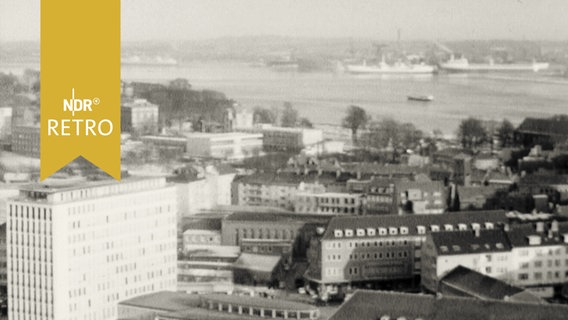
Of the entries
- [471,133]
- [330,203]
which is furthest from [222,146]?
[330,203]

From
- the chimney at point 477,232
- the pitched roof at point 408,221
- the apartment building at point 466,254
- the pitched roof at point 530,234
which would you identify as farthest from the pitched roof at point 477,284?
the pitched roof at point 408,221

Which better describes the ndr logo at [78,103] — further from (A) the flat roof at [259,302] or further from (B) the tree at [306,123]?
(B) the tree at [306,123]

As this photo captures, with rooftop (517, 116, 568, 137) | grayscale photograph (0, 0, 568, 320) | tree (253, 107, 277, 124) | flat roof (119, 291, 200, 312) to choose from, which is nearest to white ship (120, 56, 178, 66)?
grayscale photograph (0, 0, 568, 320)

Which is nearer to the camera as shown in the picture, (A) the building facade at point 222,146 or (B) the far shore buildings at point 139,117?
(A) the building facade at point 222,146

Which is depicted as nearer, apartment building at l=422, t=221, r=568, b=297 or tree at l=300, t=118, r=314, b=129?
apartment building at l=422, t=221, r=568, b=297

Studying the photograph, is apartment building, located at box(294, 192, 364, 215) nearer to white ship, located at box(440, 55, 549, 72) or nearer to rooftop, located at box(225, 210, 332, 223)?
rooftop, located at box(225, 210, 332, 223)

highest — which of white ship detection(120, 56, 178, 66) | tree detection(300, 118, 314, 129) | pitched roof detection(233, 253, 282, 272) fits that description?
white ship detection(120, 56, 178, 66)
